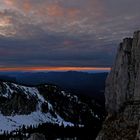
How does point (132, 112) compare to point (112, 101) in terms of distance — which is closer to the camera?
point (132, 112)

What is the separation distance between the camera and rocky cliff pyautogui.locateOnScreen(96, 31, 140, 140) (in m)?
98.2

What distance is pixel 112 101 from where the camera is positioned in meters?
120

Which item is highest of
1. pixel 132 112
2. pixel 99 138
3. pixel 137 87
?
pixel 137 87

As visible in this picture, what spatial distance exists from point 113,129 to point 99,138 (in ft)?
16.4

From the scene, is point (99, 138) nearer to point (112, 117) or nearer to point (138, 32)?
point (112, 117)

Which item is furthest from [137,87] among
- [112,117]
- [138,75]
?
[112,117]

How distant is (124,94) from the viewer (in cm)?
11388

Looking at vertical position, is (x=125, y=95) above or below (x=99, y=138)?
above

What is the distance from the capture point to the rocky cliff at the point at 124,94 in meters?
98.2

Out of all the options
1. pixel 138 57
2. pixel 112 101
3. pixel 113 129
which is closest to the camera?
pixel 113 129

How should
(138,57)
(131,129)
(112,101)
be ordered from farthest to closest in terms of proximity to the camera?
1. (112,101)
2. (138,57)
3. (131,129)

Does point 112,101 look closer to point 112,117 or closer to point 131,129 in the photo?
point 112,117

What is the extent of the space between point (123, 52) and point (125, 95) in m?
13.7

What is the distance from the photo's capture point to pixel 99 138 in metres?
103
